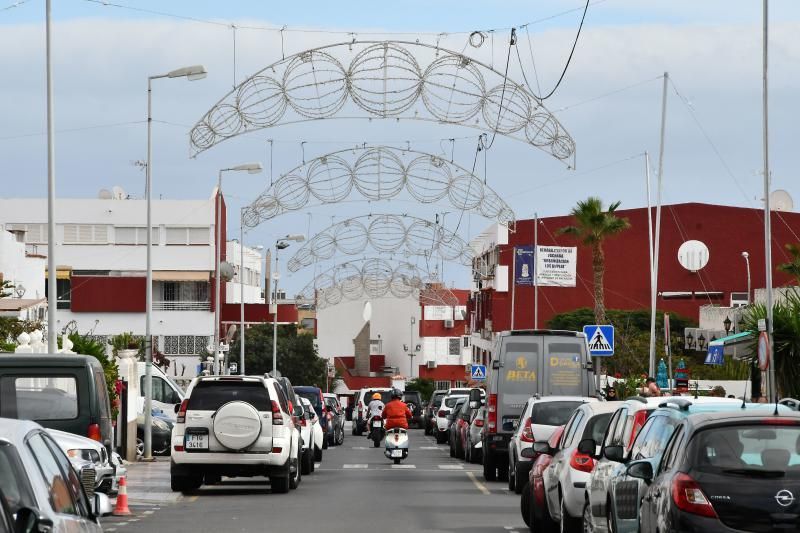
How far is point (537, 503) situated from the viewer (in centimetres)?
1852

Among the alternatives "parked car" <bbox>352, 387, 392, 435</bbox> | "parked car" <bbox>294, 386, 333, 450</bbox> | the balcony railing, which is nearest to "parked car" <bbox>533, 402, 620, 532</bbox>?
"parked car" <bbox>294, 386, 333, 450</bbox>

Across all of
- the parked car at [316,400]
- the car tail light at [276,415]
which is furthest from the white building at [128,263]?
the car tail light at [276,415]

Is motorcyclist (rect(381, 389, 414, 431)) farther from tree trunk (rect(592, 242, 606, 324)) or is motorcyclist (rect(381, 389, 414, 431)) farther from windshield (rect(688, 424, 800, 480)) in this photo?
tree trunk (rect(592, 242, 606, 324))

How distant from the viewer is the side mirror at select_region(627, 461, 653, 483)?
1238 cm

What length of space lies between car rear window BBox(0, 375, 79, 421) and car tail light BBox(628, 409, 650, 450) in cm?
726

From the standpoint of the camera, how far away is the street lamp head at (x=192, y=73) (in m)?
35.2

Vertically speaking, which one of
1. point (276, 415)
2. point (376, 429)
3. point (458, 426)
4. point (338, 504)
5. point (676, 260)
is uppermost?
point (676, 260)

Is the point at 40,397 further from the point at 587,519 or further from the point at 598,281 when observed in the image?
the point at 598,281

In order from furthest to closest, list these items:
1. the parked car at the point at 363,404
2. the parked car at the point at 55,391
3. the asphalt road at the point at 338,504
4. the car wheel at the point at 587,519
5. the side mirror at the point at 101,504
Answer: the parked car at the point at 363,404
the asphalt road at the point at 338,504
the parked car at the point at 55,391
the car wheel at the point at 587,519
the side mirror at the point at 101,504

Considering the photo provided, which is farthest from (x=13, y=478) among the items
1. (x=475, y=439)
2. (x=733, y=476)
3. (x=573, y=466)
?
(x=475, y=439)

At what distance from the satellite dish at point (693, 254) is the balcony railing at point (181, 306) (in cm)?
2701

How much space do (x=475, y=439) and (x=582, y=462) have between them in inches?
790

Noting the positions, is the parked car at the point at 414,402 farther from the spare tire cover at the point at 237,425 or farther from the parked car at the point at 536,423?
the spare tire cover at the point at 237,425

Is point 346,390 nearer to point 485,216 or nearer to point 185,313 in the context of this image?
point 185,313
